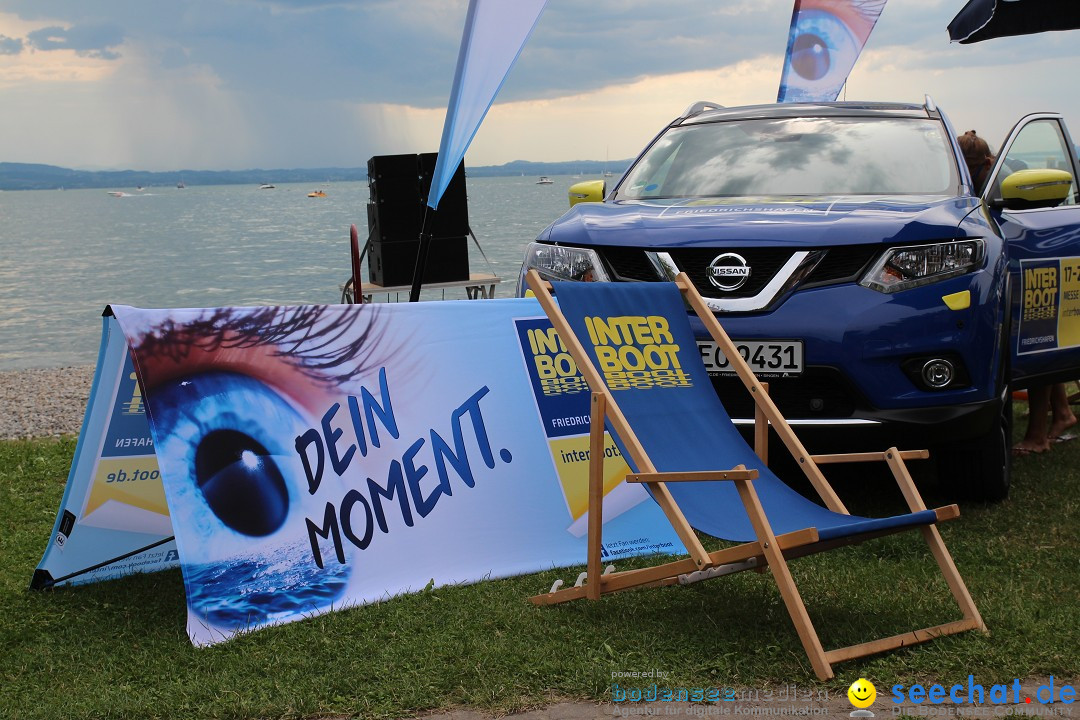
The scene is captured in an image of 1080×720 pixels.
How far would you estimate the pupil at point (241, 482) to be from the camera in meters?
3.93

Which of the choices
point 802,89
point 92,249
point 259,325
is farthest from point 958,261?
point 92,249

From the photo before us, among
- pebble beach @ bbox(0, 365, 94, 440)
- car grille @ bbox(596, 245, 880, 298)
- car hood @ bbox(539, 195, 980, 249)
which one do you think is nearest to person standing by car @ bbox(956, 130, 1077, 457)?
car hood @ bbox(539, 195, 980, 249)

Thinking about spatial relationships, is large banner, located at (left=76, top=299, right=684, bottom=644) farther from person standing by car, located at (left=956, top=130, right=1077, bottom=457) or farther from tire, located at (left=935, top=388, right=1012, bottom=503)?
person standing by car, located at (left=956, top=130, right=1077, bottom=457)

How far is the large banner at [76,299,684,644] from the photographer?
12.8 feet

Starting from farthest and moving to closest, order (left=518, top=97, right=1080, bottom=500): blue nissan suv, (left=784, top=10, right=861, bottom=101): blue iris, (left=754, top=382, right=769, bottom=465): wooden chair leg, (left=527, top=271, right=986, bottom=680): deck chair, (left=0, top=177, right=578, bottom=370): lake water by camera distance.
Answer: (left=0, top=177, right=578, bottom=370): lake water, (left=784, top=10, right=861, bottom=101): blue iris, (left=518, top=97, right=1080, bottom=500): blue nissan suv, (left=754, top=382, right=769, bottom=465): wooden chair leg, (left=527, top=271, right=986, bottom=680): deck chair

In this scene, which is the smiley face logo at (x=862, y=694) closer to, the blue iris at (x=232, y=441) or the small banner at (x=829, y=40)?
the blue iris at (x=232, y=441)

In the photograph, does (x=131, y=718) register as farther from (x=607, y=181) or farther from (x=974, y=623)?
(x=607, y=181)

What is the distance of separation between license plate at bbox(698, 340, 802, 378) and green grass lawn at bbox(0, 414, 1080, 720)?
30.8 inches

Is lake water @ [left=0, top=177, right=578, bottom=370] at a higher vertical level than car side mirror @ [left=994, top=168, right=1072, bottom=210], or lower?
lower

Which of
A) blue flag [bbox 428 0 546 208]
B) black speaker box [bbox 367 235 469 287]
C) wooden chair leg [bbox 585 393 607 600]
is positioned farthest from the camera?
black speaker box [bbox 367 235 469 287]

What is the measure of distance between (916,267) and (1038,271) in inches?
68.4

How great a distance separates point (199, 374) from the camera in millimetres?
4012

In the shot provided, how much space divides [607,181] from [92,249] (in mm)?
51061

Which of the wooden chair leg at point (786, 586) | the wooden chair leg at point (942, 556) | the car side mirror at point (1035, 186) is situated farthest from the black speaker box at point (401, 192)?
the wooden chair leg at point (786, 586)
